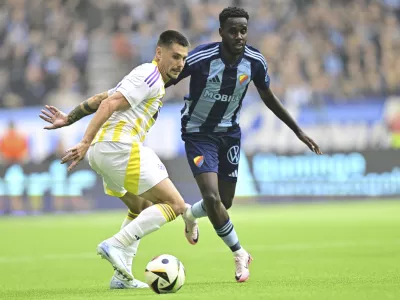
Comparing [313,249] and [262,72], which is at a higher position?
[262,72]

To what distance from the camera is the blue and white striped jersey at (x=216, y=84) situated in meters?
8.34

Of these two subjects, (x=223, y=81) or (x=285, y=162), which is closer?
(x=223, y=81)

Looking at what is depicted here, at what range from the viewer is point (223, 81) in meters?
8.34

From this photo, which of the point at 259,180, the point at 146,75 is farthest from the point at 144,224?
the point at 259,180

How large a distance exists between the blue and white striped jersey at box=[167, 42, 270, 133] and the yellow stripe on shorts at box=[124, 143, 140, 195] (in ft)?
3.76

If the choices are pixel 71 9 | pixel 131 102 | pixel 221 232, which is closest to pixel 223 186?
pixel 221 232

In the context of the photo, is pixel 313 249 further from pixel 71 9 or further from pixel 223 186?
pixel 71 9

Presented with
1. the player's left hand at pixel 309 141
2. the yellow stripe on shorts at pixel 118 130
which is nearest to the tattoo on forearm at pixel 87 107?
the yellow stripe on shorts at pixel 118 130

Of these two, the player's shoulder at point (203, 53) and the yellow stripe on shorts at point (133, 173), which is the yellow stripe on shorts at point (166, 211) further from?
the player's shoulder at point (203, 53)

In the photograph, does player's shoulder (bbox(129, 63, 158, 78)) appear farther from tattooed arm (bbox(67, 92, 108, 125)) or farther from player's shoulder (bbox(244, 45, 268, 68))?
player's shoulder (bbox(244, 45, 268, 68))

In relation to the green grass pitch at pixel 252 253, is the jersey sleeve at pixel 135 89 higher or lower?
higher

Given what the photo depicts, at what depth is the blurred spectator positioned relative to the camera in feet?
70.0

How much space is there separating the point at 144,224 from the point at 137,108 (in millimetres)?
964

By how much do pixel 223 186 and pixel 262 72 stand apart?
1.22 metres
